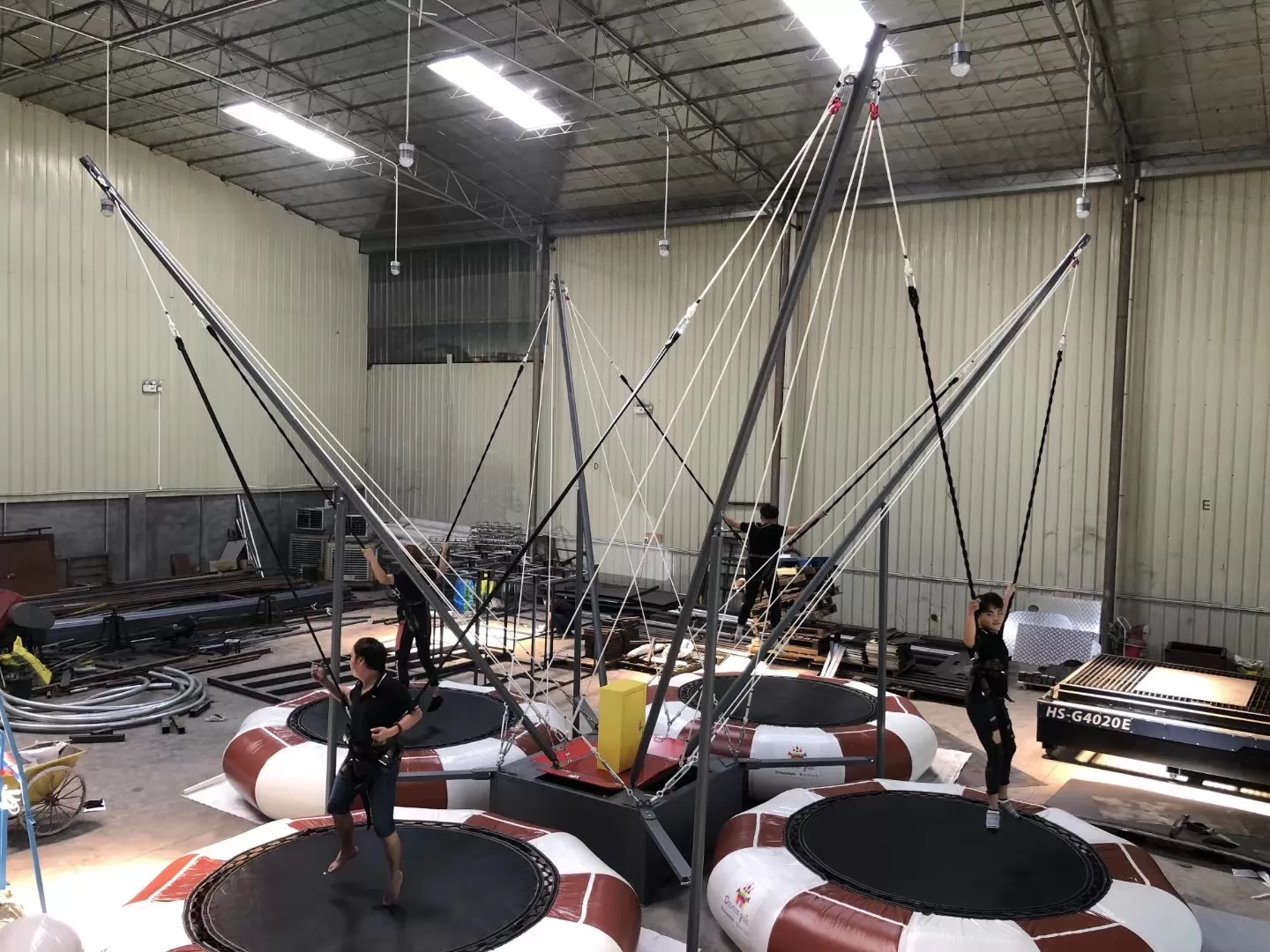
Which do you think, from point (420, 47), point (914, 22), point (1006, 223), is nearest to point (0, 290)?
point (420, 47)

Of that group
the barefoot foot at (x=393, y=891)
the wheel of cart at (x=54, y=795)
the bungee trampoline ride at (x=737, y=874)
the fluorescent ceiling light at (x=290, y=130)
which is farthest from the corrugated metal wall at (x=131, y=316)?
the barefoot foot at (x=393, y=891)

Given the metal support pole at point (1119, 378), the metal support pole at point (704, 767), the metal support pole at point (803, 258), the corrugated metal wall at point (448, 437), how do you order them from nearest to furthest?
the metal support pole at point (803, 258)
the metal support pole at point (704, 767)
the metal support pole at point (1119, 378)
the corrugated metal wall at point (448, 437)

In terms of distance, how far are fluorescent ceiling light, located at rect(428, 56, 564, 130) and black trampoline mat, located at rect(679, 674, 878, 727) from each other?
5.86 meters

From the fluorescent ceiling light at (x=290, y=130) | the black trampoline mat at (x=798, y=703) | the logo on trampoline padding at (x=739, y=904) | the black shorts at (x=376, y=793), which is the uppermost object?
the fluorescent ceiling light at (x=290, y=130)

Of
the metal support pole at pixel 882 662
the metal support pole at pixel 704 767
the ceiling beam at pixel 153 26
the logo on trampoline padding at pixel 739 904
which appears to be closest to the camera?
the metal support pole at pixel 704 767

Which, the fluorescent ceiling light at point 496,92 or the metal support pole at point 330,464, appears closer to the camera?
the metal support pole at point 330,464

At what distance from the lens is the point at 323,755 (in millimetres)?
5645

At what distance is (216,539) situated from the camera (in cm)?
1376

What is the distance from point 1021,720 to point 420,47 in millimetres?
8432

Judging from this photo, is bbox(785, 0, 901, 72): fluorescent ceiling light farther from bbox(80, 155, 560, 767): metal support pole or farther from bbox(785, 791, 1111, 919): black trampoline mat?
bbox(785, 791, 1111, 919): black trampoline mat

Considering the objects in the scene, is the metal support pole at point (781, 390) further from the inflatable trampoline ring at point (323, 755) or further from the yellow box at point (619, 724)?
the yellow box at point (619, 724)

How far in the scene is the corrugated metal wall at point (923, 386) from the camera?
10312mm

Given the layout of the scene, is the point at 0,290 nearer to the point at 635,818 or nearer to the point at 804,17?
the point at 804,17

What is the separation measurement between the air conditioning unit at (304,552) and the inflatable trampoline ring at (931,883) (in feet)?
36.8
